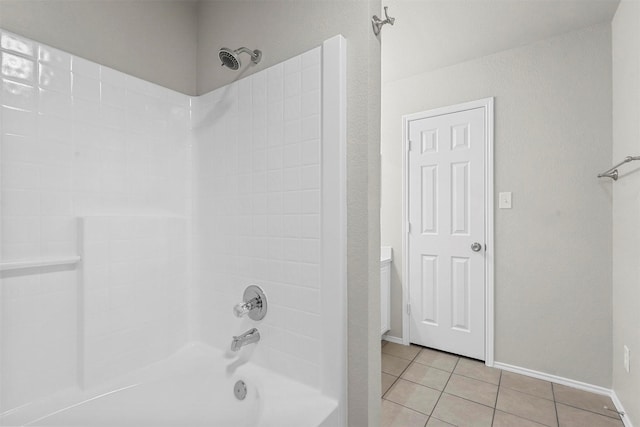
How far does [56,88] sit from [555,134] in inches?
115

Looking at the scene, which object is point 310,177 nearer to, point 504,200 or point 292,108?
point 292,108

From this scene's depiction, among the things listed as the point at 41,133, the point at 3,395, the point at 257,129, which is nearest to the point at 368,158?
the point at 257,129

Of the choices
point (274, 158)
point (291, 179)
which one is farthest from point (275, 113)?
point (291, 179)

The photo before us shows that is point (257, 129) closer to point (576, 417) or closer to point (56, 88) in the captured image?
point (56, 88)

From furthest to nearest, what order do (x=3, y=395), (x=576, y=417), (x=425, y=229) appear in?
(x=425, y=229) < (x=576, y=417) < (x=3, y=395)

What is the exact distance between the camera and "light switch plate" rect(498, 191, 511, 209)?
239 centimetres

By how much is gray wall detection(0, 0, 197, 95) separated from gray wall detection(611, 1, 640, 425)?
2.40m

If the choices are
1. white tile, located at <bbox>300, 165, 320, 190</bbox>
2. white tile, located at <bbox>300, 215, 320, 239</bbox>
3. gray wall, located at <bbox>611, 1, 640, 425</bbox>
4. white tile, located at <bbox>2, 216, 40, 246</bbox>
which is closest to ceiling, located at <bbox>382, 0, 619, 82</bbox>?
gray wall, located at <bbox>611, 1, 640, 425</bbox>

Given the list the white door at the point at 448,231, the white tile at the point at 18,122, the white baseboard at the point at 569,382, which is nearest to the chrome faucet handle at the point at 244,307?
the white tile at the point at 18,122

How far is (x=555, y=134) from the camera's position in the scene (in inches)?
87.7

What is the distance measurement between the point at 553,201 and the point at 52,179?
2.93 metres

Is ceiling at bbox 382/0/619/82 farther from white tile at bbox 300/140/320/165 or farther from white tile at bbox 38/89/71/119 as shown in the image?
white tile at bbox 38/89/71/119

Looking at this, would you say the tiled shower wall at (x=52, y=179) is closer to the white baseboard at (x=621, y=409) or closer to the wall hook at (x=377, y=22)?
the wall hook at (x=377, y=22)

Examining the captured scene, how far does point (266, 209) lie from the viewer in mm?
1397
